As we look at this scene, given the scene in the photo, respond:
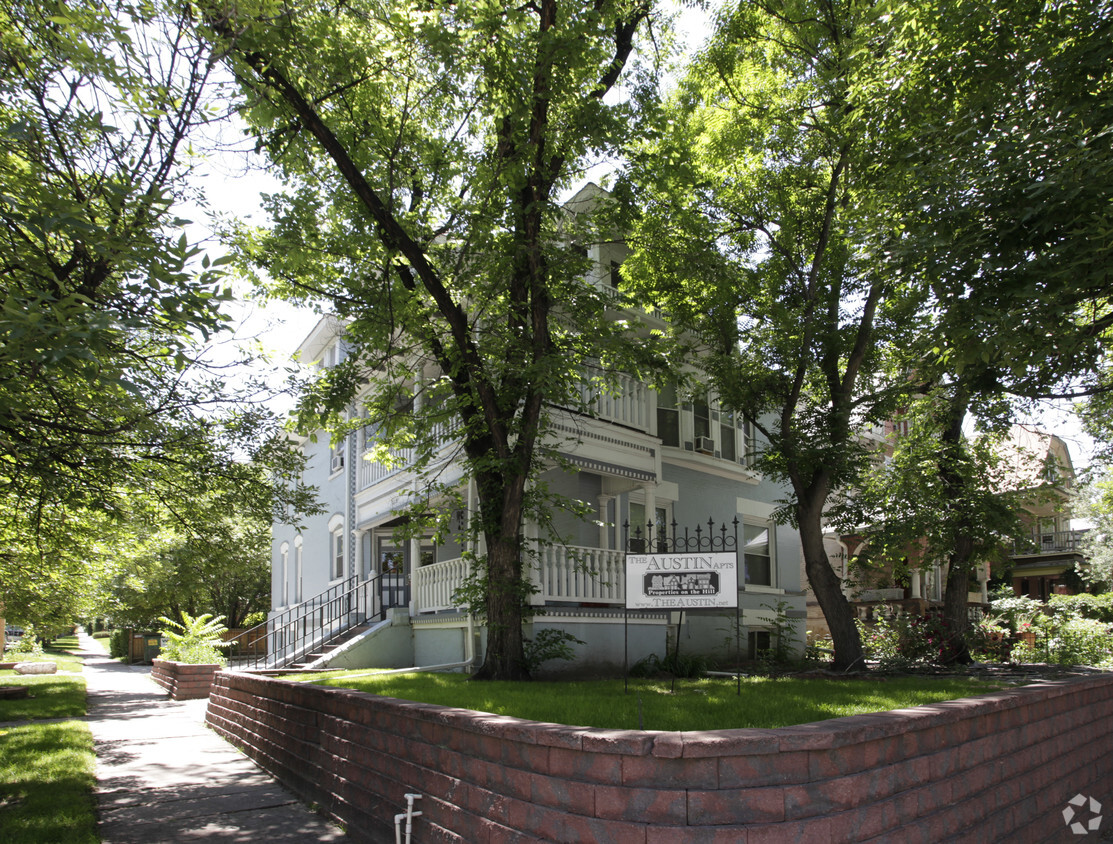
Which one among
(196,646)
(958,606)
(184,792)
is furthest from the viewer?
(196,646)

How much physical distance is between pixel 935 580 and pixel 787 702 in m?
22.8

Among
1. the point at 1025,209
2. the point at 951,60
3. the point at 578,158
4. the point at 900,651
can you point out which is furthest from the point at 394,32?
the point at 900,651

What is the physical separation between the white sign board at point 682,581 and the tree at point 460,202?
3201 mm

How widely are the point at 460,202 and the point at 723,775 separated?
27.5 ft

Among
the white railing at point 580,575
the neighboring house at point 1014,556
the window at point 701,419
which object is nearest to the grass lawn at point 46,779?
the white railing at point 580,575

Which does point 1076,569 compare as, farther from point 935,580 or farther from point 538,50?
point 538,50

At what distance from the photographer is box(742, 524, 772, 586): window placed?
760 inches

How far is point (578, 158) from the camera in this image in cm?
1112

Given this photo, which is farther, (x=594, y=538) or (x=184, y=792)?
(x=594, y=538)

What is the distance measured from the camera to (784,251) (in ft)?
44.9

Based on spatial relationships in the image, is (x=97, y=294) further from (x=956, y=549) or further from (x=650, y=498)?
(x=956, y=549)

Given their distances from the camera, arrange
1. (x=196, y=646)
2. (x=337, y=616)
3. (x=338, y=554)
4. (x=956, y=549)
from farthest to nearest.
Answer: (x=338, y=554) → (x=196, y=646) → (x=337, y=616) → (x=956, y=549)

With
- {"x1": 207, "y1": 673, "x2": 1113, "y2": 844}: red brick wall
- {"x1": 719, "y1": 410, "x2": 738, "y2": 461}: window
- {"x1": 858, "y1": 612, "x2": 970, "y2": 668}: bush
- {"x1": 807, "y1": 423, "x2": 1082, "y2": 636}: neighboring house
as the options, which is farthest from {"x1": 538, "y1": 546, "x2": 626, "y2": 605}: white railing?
{"x1": 207, "y1": 673, "x2": 1113, "y2": 844}: red brick wall

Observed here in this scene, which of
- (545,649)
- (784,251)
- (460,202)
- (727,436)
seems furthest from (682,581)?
(727,436)
